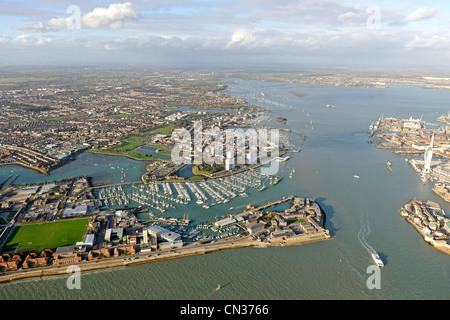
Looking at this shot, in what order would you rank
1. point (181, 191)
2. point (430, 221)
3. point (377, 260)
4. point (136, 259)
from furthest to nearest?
point (181, 191) → point (430, 221) → point (136, 259) → point (377, 260)

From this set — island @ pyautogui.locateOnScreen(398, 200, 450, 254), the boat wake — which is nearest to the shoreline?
the boat wake

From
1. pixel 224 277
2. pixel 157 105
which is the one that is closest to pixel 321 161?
pixel 224 277

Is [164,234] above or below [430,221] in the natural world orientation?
below

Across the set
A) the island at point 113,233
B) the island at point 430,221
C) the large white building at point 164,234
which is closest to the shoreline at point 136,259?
the island at point 113,233

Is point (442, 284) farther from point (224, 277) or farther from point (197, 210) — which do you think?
point (197, 210)

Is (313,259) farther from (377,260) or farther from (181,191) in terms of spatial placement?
(181,191)

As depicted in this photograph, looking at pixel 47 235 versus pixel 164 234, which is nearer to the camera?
pixel 164 234

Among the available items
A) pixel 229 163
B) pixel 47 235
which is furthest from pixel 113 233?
pixel 229 163
